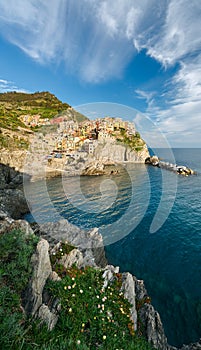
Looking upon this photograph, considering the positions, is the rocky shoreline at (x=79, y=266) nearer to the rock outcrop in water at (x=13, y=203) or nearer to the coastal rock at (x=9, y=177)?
the rock outcrop in water at (x=13, y=203)

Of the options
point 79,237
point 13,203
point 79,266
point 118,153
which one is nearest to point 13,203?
point 13,203

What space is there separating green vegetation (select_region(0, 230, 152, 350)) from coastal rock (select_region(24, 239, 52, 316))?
194mm

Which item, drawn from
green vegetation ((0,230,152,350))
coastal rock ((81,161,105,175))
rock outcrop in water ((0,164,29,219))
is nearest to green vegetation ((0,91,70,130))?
coastal rock ((81,161,105,175))

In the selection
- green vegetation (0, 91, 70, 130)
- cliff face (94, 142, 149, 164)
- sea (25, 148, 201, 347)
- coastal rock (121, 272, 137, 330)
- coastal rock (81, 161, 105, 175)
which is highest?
green vegetation (0, 91, 70, 130)

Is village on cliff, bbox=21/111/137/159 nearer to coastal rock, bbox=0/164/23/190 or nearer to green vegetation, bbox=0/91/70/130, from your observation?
green vegetation, bbox=0/91/70/130

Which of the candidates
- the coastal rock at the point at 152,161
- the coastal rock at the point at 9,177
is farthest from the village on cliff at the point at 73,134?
the coastal rock at the point at 152,161

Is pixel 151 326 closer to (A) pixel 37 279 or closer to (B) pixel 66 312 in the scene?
(B) pixel 66 312

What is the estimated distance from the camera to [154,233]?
1568cm

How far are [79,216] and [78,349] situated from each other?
16.2 m

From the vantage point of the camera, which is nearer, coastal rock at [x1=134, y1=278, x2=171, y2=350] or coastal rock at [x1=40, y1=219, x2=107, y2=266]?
coastal rock at [x1=134, y1=278, x2=171, y2=350]

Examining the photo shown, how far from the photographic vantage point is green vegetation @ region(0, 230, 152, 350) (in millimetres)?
3336

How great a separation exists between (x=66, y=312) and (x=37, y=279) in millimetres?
1320

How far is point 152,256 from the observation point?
12.5m

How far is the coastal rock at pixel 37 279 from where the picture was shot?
13.9ft
